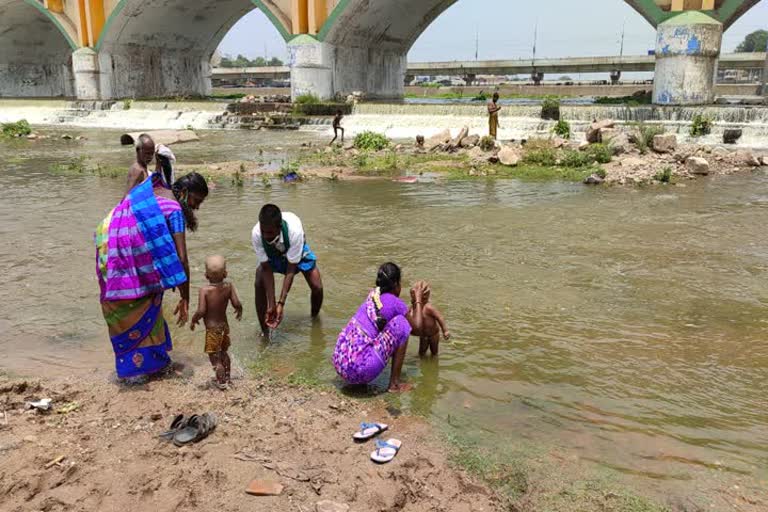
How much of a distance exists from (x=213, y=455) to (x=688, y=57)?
2003 centimetres

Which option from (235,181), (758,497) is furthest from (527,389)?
(235,181)

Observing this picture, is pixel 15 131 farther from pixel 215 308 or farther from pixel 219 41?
pixel 215 308

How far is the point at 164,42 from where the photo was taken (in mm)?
34438

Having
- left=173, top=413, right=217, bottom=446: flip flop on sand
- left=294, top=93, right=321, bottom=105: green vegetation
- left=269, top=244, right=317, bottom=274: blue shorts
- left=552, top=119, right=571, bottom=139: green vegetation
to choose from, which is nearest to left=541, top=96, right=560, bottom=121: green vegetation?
Answer: left=552, top=119, right=571, bottom=139: green vegetation

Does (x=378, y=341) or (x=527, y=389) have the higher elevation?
(x=378, y=341)

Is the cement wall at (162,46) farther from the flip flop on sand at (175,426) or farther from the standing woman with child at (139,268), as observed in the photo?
the flip flop on sand at (175,426)

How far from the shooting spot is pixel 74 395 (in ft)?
11.2

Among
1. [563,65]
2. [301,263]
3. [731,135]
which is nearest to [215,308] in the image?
[301,263]

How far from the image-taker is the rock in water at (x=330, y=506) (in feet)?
8.03

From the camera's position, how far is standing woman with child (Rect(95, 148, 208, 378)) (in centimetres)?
323

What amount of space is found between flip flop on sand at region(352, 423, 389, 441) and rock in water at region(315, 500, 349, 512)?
50cm

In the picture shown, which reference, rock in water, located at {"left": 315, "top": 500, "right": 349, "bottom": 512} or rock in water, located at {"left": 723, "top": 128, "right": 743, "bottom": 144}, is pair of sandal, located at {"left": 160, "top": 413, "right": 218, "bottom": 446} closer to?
rock in water, located at {"left": 315, "top": 500, "right": 349, "bottom": 512}

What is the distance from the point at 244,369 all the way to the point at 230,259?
8.59 feet

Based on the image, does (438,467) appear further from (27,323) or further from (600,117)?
(600,117)
